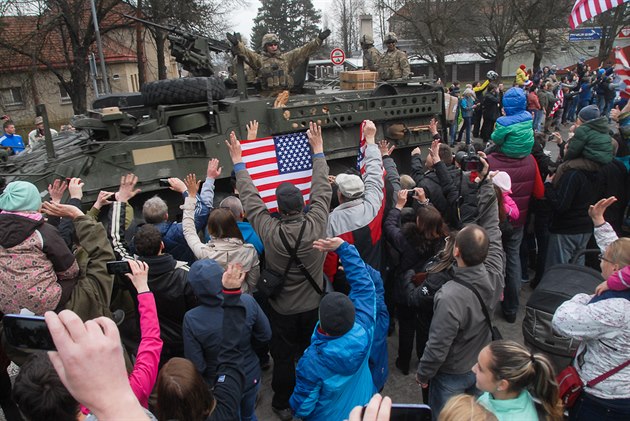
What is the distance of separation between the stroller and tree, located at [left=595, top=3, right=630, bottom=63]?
122 ft

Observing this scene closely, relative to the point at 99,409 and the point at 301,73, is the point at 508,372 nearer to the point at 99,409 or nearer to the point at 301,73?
the point at 99,409

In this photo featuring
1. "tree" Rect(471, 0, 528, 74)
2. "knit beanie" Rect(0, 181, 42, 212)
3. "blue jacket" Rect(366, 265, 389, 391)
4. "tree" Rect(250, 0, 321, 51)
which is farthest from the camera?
"tree" Rect(250, 0, 321, 51)

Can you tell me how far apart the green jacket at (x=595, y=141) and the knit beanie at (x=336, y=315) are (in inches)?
151

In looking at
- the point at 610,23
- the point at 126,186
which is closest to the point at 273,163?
the point at 126,186

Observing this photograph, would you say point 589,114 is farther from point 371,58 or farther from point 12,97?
point 12,97

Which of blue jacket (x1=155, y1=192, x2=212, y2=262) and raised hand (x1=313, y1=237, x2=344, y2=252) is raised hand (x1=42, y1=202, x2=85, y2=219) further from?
raised hand (x1=313, y1=237, x2=344, y2=252)

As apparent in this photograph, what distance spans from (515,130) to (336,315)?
3.61 meters

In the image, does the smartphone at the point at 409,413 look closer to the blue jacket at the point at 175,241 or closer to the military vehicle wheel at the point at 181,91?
the blue jacket at the point at 175,241

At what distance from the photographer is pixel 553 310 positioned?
138 inches

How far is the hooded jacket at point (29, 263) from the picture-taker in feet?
9.61

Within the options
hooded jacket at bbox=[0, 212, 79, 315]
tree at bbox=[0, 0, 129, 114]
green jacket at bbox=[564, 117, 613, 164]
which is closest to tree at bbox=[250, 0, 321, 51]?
tree at bbox=[0, 0, 129, 114]

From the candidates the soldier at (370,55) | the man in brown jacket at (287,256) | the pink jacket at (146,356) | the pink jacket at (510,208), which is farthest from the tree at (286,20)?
Answer: the pink jacket at (146,356)

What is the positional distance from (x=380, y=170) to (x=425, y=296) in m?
1.29

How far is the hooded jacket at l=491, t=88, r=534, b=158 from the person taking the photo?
536cm
